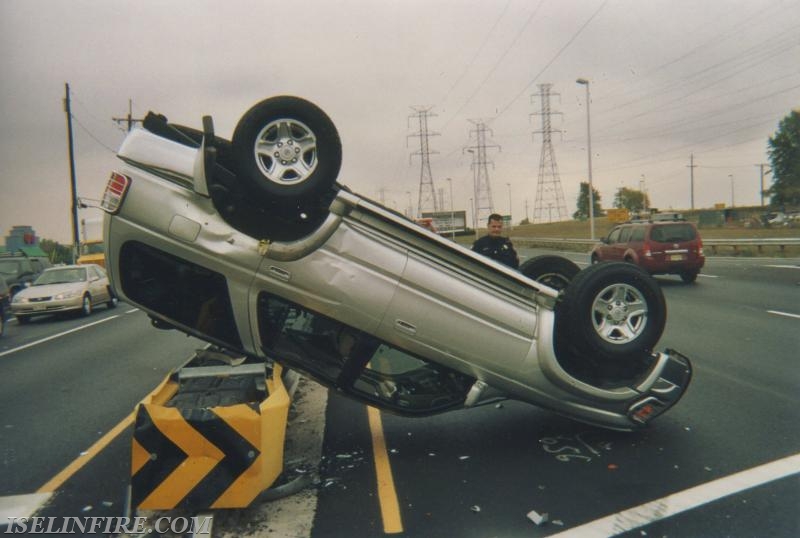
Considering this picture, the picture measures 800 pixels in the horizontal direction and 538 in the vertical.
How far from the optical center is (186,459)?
3848 millimetres

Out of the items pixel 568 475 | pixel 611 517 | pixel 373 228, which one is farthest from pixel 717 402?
pixel 373 228

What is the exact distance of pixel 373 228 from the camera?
A: 4.39 m

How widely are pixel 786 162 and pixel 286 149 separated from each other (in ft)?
255

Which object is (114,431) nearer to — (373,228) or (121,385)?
(121,385)

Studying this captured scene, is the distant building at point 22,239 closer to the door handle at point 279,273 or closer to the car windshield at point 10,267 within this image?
the car windshield at point 10,267

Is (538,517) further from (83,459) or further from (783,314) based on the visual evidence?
(783,314)

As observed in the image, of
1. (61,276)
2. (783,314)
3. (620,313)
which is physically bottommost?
(783,314)

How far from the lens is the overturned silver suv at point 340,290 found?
413cm

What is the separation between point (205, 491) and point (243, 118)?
2.29m

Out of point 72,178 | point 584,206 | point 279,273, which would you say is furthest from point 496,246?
point 584,206

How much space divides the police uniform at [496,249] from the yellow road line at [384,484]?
260 cm
